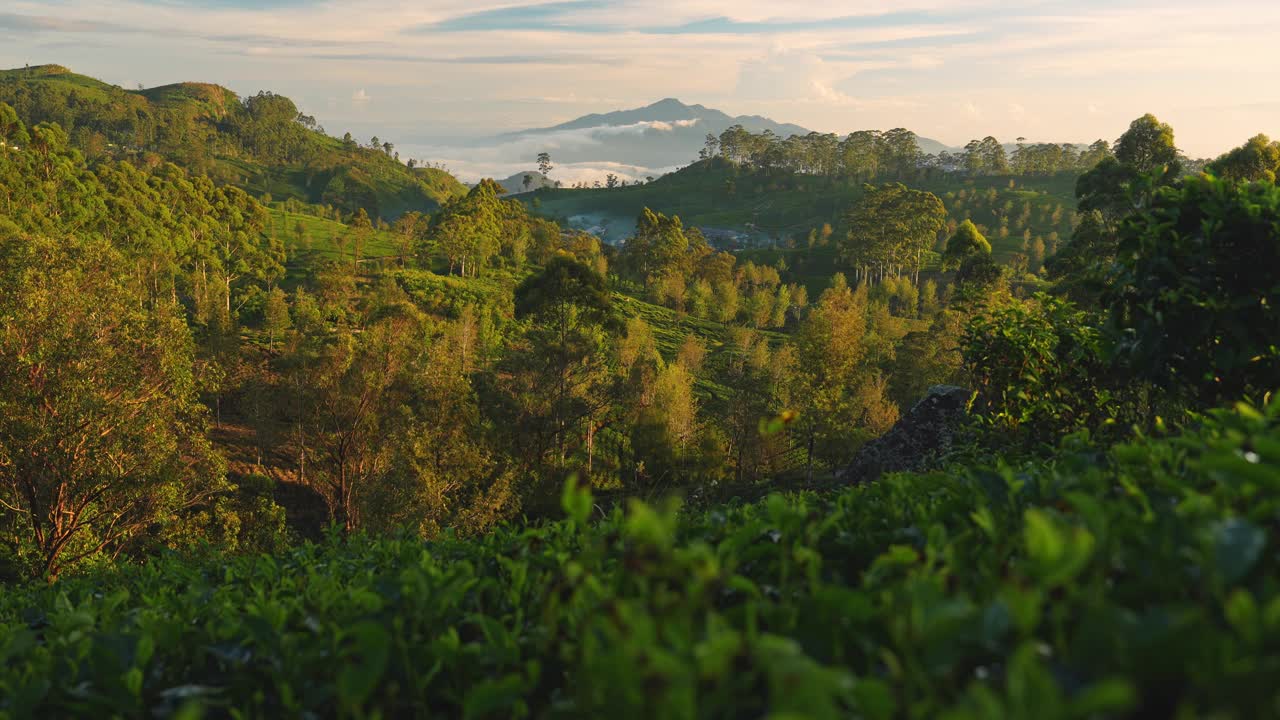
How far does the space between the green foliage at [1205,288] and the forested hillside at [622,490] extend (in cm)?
2

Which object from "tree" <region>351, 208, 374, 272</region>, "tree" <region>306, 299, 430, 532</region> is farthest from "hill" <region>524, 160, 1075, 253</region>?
"tree" <region>306, 299, 430, 532</region>

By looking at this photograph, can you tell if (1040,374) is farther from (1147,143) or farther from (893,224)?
(893,224)

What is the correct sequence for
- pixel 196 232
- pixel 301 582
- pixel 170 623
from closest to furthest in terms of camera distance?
pixel 170 623
pixel 301 582
pixel 196 232

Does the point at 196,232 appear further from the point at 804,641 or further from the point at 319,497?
the point at 804,641

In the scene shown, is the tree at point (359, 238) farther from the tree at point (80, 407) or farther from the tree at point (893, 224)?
the tree at point (893, 224)

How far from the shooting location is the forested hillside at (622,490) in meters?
1.31

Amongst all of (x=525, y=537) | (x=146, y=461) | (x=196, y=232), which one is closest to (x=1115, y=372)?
(x=525, y=537)

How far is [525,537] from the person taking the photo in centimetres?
304

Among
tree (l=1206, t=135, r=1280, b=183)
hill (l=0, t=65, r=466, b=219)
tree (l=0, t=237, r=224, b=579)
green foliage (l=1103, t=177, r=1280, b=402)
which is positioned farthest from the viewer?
hill (l=0, t=65, r=466, b=219)

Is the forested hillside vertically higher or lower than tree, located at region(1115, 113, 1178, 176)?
lower

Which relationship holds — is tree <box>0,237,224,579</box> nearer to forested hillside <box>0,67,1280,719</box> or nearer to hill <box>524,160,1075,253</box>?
forested hillside <box>0,67,1280,719</box>

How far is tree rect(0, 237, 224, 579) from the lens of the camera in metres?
14.4

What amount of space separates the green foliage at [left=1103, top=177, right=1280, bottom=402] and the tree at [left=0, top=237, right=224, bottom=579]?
16786mm

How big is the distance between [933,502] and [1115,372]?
3.20 m
